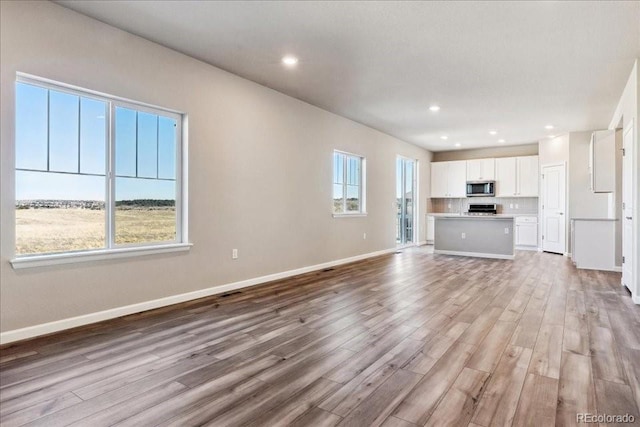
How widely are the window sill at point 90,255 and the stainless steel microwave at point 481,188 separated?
843 centimetres

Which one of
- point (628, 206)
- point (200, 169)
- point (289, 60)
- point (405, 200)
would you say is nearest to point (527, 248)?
point (405, 200)

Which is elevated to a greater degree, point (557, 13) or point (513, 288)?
point (557, 13)

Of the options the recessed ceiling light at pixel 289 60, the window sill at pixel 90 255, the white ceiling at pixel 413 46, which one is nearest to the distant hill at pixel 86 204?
the window sill at pixel 90 255

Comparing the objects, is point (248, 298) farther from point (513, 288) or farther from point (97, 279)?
point (513, 288)

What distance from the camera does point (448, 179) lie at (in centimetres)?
1058

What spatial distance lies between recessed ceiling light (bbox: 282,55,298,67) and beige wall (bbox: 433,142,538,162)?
7.83 metres

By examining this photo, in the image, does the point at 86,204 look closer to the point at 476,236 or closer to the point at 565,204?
the point at 476,236

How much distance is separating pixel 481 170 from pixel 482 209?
110 centimetres

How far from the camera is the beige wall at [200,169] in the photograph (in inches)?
113

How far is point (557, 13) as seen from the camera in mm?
3074

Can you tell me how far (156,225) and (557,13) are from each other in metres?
4.33

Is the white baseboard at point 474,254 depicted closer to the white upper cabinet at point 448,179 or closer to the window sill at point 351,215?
the window sill at point 351,215

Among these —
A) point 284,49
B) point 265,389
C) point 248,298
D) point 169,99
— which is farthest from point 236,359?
point 284,49

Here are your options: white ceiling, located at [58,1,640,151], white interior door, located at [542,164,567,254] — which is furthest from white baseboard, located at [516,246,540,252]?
white ceiling, located at [58,1,640,151]
